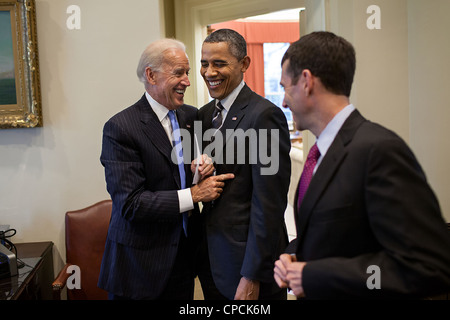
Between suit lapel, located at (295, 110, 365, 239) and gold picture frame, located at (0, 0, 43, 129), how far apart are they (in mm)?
2266

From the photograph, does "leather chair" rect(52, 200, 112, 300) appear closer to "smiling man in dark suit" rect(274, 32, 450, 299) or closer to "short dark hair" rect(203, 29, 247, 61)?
"short dark hair" rect(203, 29, 247, 61)

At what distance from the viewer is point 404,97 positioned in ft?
9.24

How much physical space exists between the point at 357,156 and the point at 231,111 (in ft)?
2.86

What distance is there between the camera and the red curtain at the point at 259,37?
369 inches

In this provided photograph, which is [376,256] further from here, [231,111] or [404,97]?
[404,97]

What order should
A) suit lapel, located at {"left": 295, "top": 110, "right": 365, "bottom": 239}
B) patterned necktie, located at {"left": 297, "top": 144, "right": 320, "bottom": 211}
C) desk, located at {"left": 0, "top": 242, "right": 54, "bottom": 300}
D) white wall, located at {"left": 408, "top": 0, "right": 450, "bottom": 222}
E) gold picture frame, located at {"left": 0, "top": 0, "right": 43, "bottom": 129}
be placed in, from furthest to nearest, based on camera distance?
1. gold picture frame, located at {"left": 0, "top": 0, "right": 43, "bottom": 129}
2. white wall, located at {"left": 408, "top": 0, "right": 450, "bottom": 222}
3. desk, located at {"left": 0, "top": 242, "right": 54, "bottom": 300}
4. patterned necktie, located at {"left": 297, "top": 144, "right": 320, "bottom": 211}
5. suit lapel, located at {"left": 295, "top": 110, "right": 365, "bottom": 239}

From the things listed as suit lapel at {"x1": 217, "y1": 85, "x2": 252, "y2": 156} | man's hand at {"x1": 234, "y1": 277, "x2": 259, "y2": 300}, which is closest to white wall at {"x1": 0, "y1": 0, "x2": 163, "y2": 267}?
suit lapel at {"x1": 217, "y1": 85, "x2": 252, "y2": 156}

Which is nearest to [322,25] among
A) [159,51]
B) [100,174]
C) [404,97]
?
[404,97]

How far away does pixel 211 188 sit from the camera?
1.70 metres

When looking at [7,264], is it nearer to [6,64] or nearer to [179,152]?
[179,152]

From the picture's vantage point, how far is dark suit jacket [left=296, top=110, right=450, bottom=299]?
0.92 meters

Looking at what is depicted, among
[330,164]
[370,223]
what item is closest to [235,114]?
[330,164]

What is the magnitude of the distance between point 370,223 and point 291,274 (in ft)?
0.85
